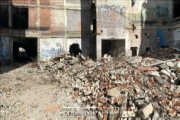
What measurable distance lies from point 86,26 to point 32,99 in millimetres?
11629

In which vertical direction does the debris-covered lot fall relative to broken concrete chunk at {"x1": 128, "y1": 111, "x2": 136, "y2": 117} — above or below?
above

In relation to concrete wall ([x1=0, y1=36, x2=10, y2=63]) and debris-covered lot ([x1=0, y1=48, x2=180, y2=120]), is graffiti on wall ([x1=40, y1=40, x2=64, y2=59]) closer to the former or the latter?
concrete wall ([x1=0, y1=36, x2=10, y2=63])

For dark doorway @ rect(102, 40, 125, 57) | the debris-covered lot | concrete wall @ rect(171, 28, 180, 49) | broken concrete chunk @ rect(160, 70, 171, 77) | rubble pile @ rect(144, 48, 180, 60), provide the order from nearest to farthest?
1. the debris-covered lot
2. broken concrete chunk @ rect(160, 70, 171, 77)
3. rubble pile @ rect(144, 48, 180, 60)
4. concrete wall @ rect(171, 28, 180, 49)
5. dark doorway @ rect(102, 40, 125, 57)

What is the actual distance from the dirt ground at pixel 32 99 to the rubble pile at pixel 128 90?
70 cm

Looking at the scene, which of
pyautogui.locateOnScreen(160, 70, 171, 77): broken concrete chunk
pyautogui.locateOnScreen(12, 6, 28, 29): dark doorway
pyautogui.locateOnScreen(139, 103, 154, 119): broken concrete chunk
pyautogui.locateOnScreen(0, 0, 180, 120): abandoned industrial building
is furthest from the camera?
pyautogui.locateOnScreen(12, 6, 28, 29): dark doorway

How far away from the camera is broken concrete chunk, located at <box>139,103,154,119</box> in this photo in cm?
844

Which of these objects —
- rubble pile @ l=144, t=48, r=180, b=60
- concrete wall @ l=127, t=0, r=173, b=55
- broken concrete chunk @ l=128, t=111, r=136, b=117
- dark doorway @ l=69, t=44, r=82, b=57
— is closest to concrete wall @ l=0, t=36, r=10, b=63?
dark doorway @ l=69, t=44, r=82, b=57

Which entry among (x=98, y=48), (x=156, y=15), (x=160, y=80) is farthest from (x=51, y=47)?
(x=160, y=80)

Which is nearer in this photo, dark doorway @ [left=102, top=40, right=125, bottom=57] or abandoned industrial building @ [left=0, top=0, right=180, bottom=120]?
abandoned industrial building @ [left=0, top=0, right=180, bottom=120]

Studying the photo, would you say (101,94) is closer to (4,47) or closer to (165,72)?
(165,72)

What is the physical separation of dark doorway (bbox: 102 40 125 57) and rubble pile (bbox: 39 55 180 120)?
6.13 m

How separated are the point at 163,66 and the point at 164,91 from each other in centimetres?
227

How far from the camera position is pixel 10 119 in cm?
921

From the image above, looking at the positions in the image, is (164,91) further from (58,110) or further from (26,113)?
(26,113)
